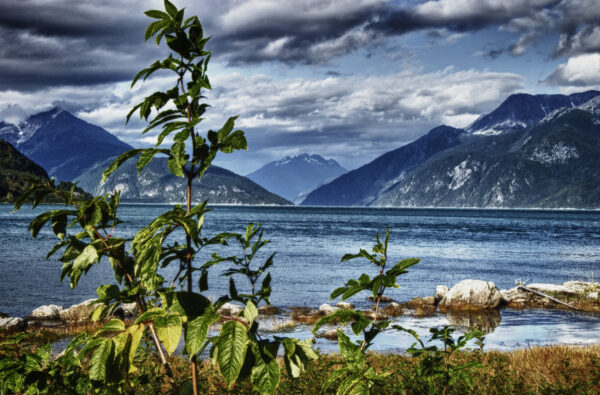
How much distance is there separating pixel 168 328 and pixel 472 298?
3128 centimetres

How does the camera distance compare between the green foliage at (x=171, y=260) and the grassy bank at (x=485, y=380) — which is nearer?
the green foliage at (x=171, y=260)

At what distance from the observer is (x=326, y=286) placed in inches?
1571

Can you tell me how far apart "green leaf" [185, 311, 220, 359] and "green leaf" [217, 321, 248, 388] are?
74 mm

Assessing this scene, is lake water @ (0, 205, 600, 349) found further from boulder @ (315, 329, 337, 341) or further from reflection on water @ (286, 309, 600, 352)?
boulder @ (315, 329, 337, 341)

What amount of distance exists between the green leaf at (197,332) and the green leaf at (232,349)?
74 mm

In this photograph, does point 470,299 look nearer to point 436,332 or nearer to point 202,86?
point 436,332

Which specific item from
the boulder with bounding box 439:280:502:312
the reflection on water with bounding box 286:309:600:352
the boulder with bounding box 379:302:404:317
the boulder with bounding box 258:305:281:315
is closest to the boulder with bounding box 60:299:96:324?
the boulder with bounding box 258:305:281:315

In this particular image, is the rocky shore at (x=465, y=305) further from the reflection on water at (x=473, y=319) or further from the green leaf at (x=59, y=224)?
the green leaf at (x=59, y=224)

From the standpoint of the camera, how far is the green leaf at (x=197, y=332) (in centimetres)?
203

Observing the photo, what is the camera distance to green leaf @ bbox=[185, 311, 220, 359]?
2033 mm

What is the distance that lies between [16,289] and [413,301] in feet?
94.0

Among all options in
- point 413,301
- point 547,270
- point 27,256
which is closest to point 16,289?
point 27,256

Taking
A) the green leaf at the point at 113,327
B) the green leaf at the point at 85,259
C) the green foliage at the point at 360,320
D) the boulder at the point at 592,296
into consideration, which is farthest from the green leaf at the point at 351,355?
the boulder at the point at 592,296

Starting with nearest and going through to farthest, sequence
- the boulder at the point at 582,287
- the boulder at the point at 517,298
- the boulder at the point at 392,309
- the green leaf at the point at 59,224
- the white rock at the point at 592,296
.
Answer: the green leaf at the point at 59,224
the boulder at the point at 392,309
the white rock at the point at 592,296
the boulder at the point at 517,298
the boulder at the point at 582,287
